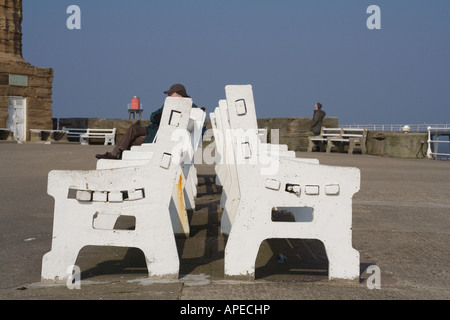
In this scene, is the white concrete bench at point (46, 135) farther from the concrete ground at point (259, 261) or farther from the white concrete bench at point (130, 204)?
the white concrete bench at point (130, 204)

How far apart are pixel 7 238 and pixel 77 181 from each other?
1.87 meters

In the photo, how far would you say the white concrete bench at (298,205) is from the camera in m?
3.83

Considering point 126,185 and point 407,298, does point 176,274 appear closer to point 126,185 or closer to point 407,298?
point 126,185

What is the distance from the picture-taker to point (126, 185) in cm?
381

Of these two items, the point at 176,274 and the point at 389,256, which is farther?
the point at 389,256

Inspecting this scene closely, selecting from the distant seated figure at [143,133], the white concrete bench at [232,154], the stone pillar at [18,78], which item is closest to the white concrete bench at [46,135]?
the stone pillar at [18,78]

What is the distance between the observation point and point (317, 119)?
22.3 m

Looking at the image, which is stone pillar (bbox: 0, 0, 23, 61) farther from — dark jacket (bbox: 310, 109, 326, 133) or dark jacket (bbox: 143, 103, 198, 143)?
dark jacket (bbox: 143, 103, 198, 143)

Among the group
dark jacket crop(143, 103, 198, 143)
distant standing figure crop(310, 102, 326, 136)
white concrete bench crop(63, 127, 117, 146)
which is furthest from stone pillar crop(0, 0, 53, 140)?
dark jacket crop(143, 103, 198, 143)

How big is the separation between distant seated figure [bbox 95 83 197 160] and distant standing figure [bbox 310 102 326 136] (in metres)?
14.7

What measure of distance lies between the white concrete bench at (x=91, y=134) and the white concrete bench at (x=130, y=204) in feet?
70.5

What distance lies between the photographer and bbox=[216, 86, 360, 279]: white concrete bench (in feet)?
12.6

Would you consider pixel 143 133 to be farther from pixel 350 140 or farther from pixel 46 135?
pixel 46 135
